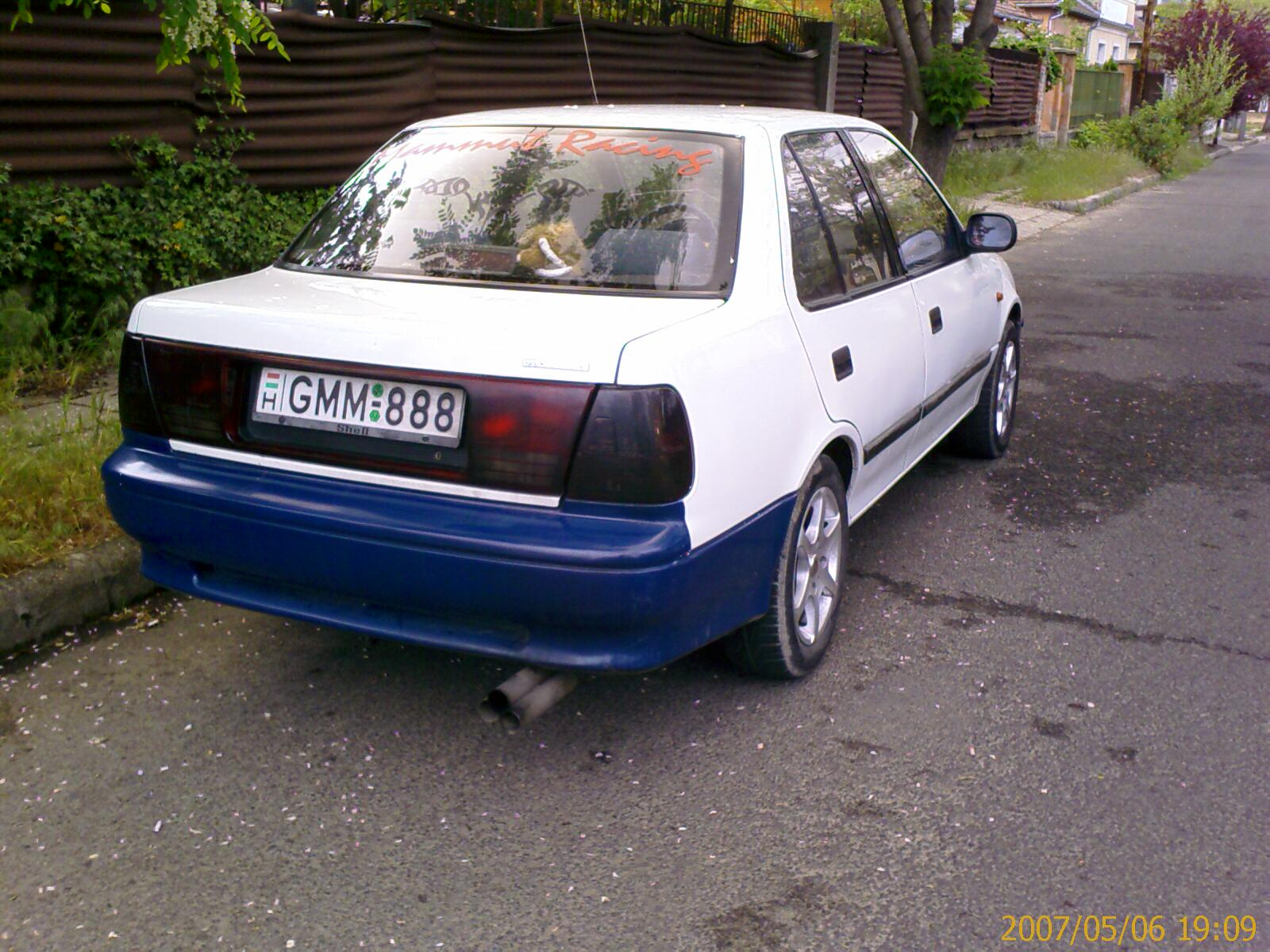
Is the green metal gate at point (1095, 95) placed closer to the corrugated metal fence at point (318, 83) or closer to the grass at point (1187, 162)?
the grass at point (1187, 162)

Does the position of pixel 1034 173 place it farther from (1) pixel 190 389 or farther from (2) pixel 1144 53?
(1) pixel 190 389

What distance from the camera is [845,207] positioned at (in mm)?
4289

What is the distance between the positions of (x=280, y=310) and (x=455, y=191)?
2.73ft

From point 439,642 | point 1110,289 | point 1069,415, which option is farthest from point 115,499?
point 1110,289

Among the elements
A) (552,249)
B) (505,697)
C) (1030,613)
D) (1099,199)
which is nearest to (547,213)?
(552,249)

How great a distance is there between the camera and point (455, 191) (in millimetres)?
3938

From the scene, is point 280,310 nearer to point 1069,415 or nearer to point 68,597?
point 68,597

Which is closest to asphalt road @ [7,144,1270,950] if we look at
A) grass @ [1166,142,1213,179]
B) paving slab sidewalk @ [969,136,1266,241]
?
paving slab sidewalk @ [969,136,1266,241]

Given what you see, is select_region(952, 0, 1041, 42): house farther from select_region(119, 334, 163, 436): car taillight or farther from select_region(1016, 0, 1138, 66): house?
select_region(1016, 0, 1138, 66): house

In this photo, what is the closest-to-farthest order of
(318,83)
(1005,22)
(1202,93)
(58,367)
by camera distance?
(58,367), (318,83), (1005,22), (1202,93)

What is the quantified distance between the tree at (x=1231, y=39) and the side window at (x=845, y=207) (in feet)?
153

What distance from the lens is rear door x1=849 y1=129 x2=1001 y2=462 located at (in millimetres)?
4727

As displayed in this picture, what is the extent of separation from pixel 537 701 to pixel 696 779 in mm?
517

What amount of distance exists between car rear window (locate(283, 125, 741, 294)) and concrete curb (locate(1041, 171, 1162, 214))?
1688 centimetres
